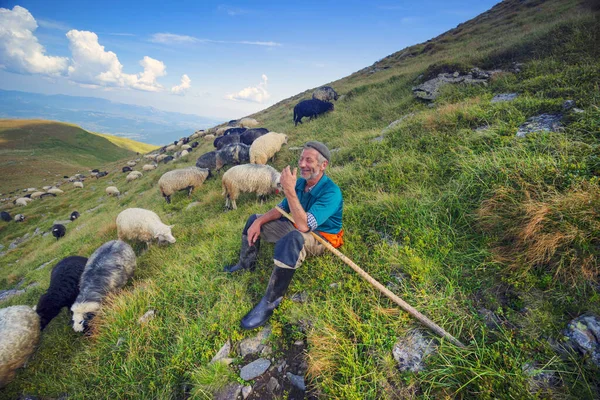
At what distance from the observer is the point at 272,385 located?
251cm

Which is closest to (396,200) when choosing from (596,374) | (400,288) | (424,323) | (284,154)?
(400,288)

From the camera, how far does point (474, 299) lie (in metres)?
2.65

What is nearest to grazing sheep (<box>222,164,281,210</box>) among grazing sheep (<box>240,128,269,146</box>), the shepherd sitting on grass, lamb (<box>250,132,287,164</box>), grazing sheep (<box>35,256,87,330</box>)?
lamb (<box>250,132,287,164</box>)

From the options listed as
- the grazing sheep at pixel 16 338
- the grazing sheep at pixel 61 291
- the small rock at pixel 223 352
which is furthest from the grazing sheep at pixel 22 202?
the small rock at pixel 223 352

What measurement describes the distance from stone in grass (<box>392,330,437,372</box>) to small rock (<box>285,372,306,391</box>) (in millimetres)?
1006

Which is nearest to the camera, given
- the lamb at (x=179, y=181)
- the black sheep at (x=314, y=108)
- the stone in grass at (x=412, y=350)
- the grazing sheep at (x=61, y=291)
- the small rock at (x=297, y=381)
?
the stone in grass at (x=412, y=350)

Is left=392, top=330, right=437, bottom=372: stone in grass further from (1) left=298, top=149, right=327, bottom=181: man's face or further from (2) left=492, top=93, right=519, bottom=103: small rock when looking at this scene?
(2) left=492, top=93, right=519, bottom=103: small rock


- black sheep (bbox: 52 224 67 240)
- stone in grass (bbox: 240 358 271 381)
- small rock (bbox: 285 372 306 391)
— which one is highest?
stone in grass (bbox: 240 358 271 381)

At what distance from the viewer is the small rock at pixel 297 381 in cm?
244

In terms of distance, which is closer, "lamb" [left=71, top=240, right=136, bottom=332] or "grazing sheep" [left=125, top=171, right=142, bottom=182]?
"lamb" [left=71, top=240, right=136, bottom=332]

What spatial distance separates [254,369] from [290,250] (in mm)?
1406

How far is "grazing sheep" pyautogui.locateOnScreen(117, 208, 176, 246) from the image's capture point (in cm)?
676

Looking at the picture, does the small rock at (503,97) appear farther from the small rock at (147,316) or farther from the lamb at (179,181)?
the lamb at (179,181)

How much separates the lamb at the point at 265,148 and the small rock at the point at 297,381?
344 inches
